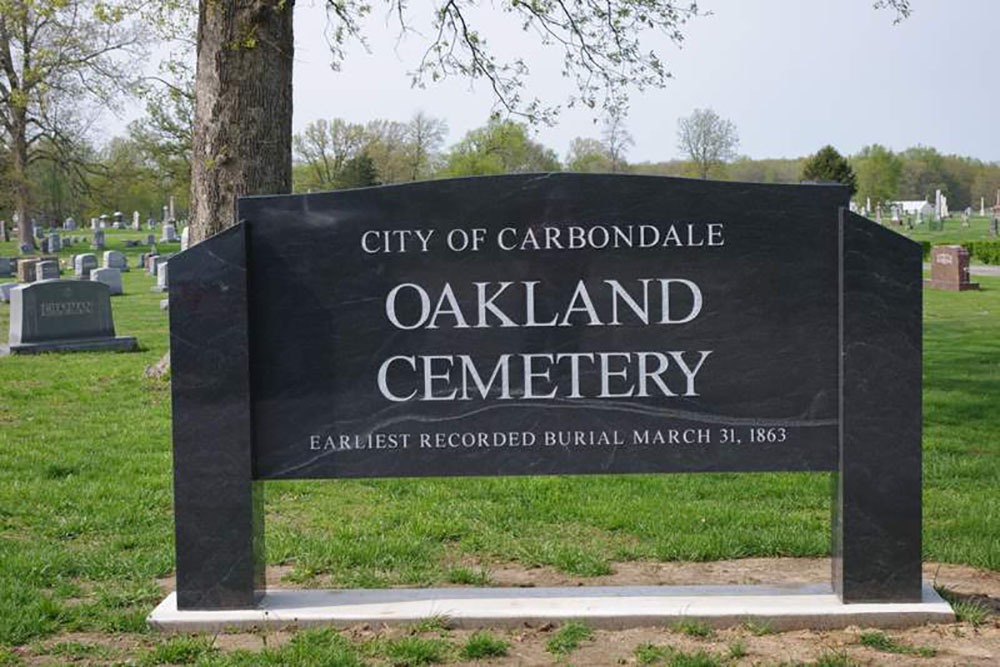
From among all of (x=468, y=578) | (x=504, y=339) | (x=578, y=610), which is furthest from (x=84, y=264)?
(x=578, y=610)

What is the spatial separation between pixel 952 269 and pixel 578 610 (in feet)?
80.0

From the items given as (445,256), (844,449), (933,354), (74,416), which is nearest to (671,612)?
(844,449)

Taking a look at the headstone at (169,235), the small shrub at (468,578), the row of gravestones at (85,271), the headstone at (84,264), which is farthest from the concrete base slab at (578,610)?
the headstone at (169,235)

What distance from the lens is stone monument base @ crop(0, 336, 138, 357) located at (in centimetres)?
1600

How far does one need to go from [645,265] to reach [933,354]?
11.0 metres

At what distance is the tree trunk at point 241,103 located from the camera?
35.6 ft

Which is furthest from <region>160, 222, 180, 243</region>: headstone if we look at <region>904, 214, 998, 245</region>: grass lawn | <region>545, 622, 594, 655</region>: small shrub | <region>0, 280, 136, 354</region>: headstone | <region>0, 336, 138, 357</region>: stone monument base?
<region>545, 622, 594, 655</region>: small shrub

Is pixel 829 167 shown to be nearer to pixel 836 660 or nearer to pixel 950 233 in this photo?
pixel 950 233

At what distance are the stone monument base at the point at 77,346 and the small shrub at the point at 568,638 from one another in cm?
1338

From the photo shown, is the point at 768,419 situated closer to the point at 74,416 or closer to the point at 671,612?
the point at 671,612

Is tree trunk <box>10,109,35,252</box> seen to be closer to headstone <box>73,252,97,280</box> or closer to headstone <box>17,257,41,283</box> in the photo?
headstone <box>73,252,97,280</box>

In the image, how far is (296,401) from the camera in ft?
14.9

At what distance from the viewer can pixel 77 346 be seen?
16.4 meters

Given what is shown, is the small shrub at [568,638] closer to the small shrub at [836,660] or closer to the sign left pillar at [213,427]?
the small shrub at [836,660]
